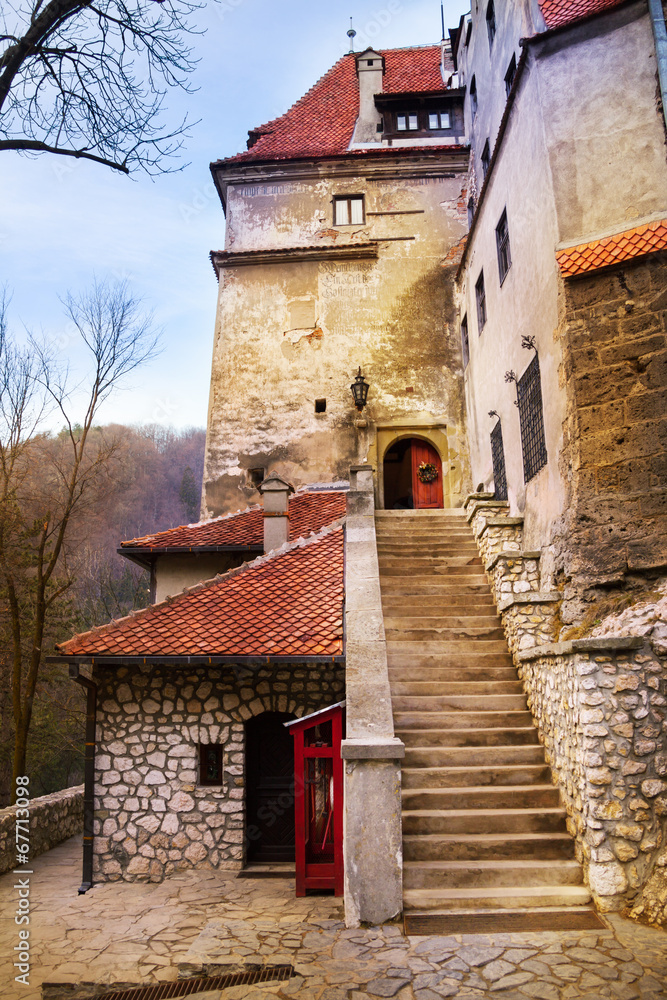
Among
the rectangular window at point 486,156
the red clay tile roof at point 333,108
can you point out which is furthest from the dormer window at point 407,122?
the rectangular window at point 486,156

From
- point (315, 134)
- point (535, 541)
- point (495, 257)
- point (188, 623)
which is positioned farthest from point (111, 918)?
point (315, 134)

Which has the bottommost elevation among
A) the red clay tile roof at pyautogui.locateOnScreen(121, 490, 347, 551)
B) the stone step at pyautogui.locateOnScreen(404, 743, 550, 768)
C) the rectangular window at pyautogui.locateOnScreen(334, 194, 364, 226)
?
the stone step at pyautogui.locateOnScreen(404, 743, 550, 768)

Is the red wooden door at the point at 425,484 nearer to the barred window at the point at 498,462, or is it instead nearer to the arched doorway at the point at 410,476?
the arched doorway at the point at 410,476

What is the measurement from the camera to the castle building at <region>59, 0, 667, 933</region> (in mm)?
5535

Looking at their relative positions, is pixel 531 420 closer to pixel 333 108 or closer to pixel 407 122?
pixel 407 122

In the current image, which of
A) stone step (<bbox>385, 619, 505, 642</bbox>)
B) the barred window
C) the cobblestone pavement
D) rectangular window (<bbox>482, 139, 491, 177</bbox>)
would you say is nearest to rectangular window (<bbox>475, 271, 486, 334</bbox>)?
the barred window

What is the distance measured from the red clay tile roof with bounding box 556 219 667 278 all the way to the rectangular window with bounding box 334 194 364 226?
35.7 feet

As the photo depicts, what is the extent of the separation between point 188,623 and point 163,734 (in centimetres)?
143

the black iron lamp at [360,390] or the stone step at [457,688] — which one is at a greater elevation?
the black iron lamp at [360,390]

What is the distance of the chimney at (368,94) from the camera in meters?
18.3

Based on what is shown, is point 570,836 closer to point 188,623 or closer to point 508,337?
point 188,623

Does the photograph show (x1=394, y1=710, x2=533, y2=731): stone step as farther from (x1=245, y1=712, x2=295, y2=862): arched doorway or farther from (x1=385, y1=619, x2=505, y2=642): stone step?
(x1=245, y1=712, x2=295, y2=862): arched doorway

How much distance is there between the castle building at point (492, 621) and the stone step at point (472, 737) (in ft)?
0.08

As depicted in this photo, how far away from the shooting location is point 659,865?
5.17 metres
